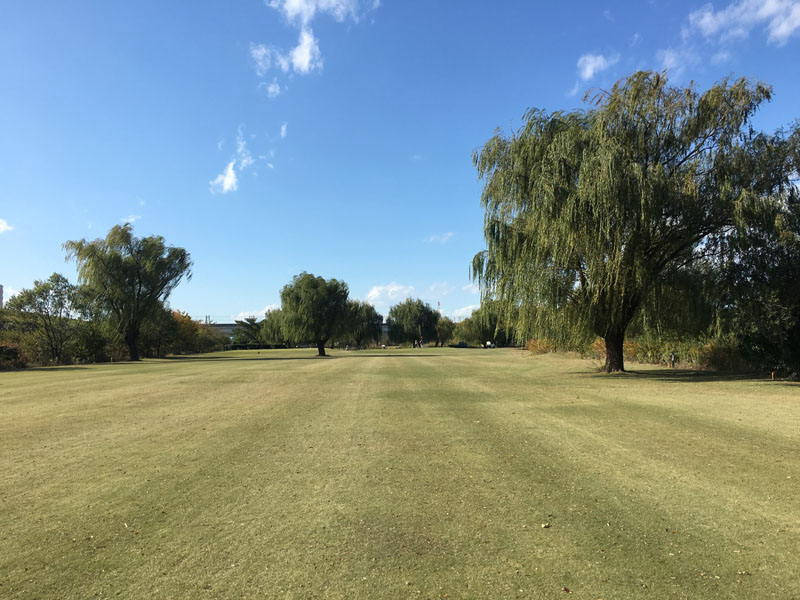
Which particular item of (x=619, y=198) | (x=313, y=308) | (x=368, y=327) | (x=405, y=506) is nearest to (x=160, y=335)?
(x=313, y=308)

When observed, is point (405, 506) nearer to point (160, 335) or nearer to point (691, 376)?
point (691, 376)

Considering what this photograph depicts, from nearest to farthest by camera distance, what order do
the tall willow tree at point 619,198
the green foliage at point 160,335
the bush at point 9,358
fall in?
the tall willow tree at point 619,198, the bush at point 9,358, the green foliage at point 160,335

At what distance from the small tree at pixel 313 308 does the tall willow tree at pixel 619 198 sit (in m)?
34.6

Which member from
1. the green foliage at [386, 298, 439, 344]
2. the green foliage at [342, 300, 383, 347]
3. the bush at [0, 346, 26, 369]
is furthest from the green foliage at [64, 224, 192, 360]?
the green foliage at [386, 298, 439, 344]

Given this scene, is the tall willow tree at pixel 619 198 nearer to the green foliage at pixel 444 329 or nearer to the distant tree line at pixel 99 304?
the distant tree line at pixel 99 304

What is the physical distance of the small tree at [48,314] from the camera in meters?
41.8

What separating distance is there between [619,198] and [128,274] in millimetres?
45886

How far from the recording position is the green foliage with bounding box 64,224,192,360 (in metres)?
45.7

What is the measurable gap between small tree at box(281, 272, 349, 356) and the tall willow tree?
114 ft

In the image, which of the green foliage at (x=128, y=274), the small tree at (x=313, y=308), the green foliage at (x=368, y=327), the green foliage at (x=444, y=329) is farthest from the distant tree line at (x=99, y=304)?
the green foliage at (x=444, y=329)

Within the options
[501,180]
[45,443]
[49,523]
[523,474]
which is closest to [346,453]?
[523,474]

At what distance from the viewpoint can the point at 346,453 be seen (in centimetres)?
741

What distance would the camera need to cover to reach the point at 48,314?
141 ft

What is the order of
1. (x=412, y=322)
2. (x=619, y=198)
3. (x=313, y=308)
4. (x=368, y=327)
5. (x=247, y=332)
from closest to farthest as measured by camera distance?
(x=619, y=198) → (x=313, y=308) → (x=368, y=327) → (x=412, y=322) → (x=247, y=332)
